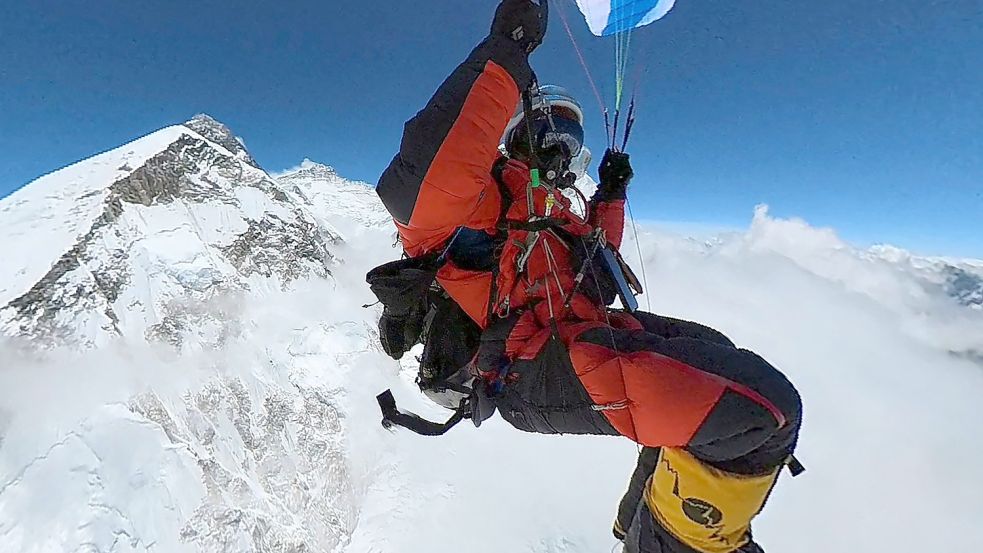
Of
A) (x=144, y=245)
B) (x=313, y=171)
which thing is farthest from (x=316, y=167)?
(x=144, y=245)

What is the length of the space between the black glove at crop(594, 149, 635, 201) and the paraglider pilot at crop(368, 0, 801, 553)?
0.32 metres

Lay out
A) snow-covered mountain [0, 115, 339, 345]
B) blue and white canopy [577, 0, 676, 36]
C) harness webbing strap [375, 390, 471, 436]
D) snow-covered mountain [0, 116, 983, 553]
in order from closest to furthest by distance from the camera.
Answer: harness webbing strap [375, 390, 471, 436] < blue and white canopy [577, 0, 676, 36] < snow-covered mountain [0, 116, 983, 553] < snow-covered mountain [0, 115, 339, 345]

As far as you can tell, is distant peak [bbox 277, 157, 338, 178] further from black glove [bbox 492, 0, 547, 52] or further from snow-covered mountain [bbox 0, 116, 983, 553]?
black glove [bbox 492, 0, 547, 52]

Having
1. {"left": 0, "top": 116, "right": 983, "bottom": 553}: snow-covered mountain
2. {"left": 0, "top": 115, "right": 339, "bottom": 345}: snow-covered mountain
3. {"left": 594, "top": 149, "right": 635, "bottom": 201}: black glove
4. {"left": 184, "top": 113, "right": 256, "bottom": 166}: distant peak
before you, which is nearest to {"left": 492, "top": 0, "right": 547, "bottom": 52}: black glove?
{"left": 594, "top": 149, "right": 635, "bottom": 201}: black glove

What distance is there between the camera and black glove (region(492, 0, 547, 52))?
84.7 inches

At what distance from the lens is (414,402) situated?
53594 mm

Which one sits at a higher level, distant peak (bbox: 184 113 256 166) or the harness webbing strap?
distant peak (bbox: 184 113 256 166)

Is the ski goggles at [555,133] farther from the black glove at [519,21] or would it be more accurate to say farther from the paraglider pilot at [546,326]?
the black glove at [519,21]

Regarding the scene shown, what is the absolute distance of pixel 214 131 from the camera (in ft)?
244

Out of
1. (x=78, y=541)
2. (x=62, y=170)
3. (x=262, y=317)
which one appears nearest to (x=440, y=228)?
(x=78, y=541)

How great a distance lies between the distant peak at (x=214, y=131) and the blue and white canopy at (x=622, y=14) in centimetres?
7571

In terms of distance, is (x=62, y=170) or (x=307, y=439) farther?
(x=62, y=170)

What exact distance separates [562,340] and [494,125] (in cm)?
98

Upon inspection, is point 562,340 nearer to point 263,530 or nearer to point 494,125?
point 494,125
